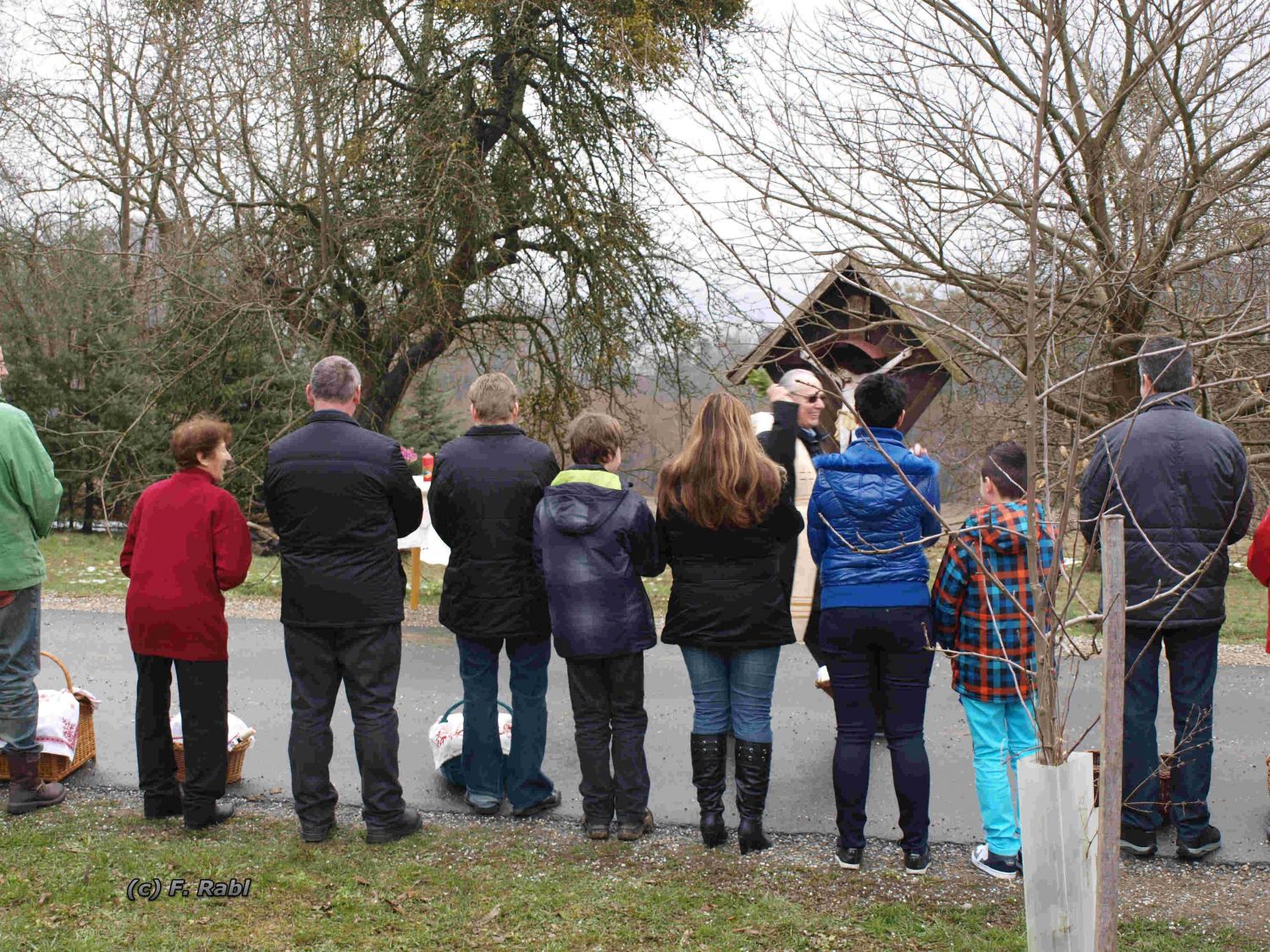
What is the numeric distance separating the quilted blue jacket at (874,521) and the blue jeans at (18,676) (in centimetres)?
319

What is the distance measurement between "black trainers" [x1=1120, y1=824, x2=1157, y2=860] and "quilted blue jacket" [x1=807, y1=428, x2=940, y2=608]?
3.69ft

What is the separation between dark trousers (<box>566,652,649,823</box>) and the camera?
4.36 metres

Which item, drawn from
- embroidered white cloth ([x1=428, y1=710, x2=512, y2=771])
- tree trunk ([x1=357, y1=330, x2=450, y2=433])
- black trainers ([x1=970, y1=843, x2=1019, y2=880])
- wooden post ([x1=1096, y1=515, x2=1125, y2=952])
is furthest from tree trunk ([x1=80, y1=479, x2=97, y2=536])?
wooden post ([x1=1096, y1=515, x2=1125, y2=952])

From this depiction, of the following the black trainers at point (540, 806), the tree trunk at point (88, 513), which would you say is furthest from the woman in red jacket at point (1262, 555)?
the tree trunk at point (88, 513)

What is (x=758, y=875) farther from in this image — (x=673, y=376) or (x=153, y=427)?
(x=153, y=427)

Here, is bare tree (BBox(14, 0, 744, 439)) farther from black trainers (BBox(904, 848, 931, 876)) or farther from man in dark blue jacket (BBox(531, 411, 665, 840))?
black trainers (BBox(904, 848, 931, 876))

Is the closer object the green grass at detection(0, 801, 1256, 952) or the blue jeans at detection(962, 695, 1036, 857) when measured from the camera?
the green grass at detection(0, 801, 1256, 952)

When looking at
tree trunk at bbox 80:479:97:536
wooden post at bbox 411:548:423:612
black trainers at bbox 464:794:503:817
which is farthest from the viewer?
tree trunk at bbox 80:479:97:536

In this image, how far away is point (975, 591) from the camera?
4.02 m

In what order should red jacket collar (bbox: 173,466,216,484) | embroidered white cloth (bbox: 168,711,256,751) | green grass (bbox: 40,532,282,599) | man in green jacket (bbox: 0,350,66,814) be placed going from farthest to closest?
green grass (bbox: 40,532,282,599) < embroidered white cloth (bbox: 168,711,256,751) < man in green jacket (bbox: 0,350,66,814) < red jacket collar (bbox: 173,466,216,484)

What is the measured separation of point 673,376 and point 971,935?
8146mm

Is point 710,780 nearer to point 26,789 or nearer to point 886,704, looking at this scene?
point 886,704

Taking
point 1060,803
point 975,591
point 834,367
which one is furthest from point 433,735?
point 834,367

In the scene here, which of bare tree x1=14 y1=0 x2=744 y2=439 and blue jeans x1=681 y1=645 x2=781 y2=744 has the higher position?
bare tree x1=14 y1=0 x2=744 y2=439
